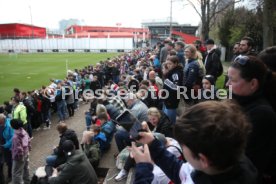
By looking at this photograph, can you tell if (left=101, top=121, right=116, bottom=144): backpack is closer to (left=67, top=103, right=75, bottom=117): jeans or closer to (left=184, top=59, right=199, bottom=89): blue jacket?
(left=184, top=59, right=199, bottom=89): blue jacket

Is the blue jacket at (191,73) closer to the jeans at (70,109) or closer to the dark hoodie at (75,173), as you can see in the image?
the dark hoodie at (75,173)

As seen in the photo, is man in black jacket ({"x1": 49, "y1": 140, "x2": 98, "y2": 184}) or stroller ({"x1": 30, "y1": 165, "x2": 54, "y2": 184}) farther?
stroller ({"x1": 30, "y1": 165, "x2": 54, "y2": 184})

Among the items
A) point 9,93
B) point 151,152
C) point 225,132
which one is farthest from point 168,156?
point 9,93

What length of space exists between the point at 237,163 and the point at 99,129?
221 inches

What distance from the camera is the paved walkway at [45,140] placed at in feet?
A: 28.7

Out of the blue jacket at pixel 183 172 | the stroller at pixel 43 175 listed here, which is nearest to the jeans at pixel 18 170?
the stroller at pixel 43 175

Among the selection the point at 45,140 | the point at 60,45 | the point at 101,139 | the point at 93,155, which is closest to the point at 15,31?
the point at 60,45

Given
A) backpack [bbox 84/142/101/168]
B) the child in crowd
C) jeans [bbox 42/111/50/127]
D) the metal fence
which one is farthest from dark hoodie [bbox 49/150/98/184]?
the metal fence

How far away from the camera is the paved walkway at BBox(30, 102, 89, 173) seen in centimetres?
875

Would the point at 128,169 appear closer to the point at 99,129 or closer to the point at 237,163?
the point at 99,129

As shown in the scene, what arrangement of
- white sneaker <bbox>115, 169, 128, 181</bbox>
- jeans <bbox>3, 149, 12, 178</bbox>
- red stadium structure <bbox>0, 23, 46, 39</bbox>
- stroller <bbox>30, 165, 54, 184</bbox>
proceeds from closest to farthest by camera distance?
1. white sneaker <bbox>115, 169, 128, 181</bbox>
2. stroller <bbox>30, 165, 54, 184</bbox>
3. jeans <bbox>3, 149, 12, 178</bbox>
4. red stadium structure <bbox>0, 23, 46, 39</bbox>

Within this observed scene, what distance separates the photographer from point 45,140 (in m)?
10.6

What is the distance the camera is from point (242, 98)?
2318 mm

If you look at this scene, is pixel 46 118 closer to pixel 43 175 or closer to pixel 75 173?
pixel 43 175
